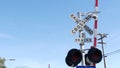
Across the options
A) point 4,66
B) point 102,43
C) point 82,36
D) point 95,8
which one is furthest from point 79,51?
point 4,66

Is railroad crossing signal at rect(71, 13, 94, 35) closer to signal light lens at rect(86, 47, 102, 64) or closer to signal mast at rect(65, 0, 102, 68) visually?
signal mast at rect(65, 0, 102, 68)

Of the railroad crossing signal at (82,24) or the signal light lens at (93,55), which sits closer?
the signal light lens at (93,55)

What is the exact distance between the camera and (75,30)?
12.0 metres

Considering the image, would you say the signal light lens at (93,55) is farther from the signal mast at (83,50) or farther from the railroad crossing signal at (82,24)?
the railroad crossing signal at (82,24)

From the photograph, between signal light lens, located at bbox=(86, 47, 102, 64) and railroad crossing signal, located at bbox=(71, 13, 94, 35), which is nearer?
signal light lens, located at bbox=(86, 47, 102, 64)

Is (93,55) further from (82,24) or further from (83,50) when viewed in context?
(82,24)

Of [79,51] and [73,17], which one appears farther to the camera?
[73,17]

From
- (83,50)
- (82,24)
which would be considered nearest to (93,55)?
(83,50)

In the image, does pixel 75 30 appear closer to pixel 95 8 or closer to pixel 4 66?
pixel 95 8

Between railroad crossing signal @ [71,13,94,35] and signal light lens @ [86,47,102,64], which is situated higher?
railroad crossing signal @ [71,13,94,35]

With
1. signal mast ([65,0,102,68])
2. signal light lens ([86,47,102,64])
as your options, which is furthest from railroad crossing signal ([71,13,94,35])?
signal light lens ([86,47,102,64])

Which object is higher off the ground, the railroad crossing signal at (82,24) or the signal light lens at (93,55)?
the railroad crossing signal at (82,24)

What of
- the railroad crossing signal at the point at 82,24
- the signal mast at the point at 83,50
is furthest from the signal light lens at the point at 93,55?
the railroad crossing signal at the point at 82,24

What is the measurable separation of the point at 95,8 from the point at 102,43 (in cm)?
5268
